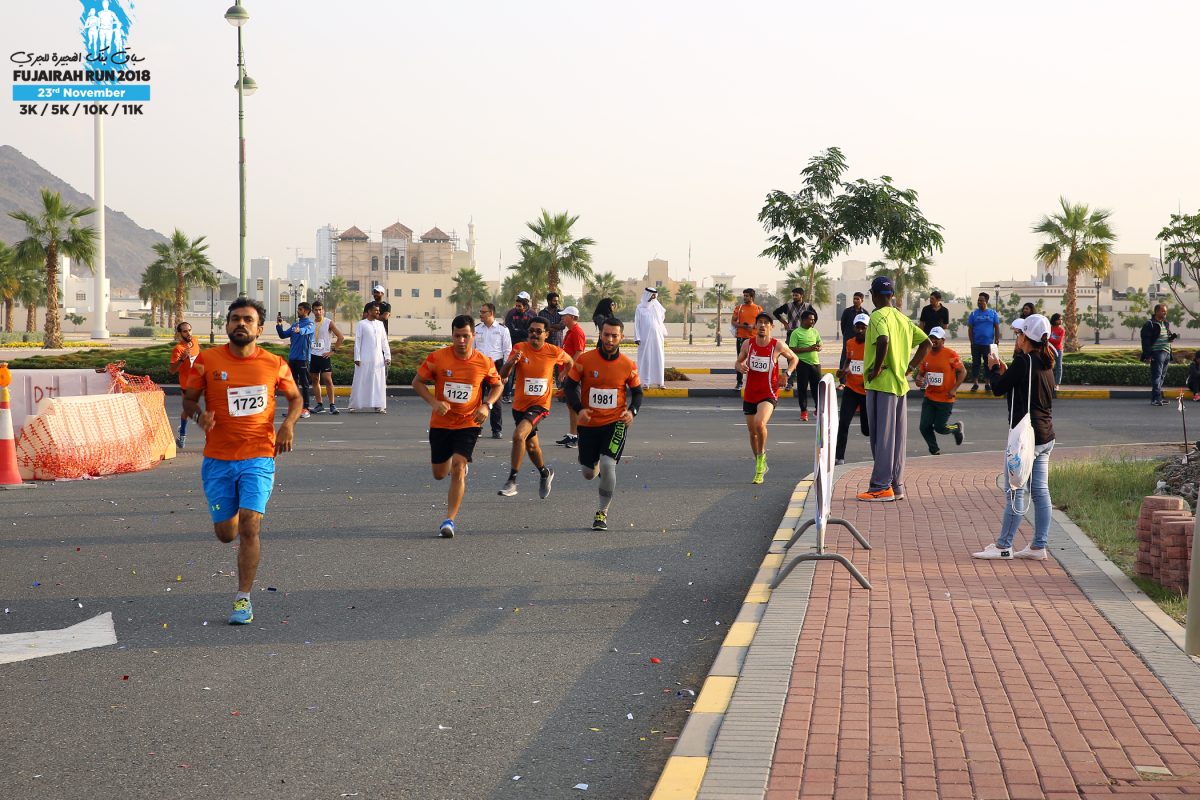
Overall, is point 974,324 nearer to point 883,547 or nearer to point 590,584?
point 883,547

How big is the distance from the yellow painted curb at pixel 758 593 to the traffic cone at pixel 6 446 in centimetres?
864

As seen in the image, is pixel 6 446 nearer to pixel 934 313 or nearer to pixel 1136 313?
pixel 934 313

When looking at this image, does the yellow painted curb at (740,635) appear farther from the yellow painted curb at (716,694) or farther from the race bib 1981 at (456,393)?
the race bib 1981 at (456,393)

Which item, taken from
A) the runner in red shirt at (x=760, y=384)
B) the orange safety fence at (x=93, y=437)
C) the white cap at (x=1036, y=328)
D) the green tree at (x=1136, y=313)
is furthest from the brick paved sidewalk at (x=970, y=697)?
the green tree at (x=1136, y=313)

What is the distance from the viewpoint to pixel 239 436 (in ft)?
23.8

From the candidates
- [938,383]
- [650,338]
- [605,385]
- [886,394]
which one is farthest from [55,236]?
[886,394]

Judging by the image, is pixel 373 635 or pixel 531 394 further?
pixel 531 394

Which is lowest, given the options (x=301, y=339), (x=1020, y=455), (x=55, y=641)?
(x=55, y=641)

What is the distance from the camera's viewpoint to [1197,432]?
18.5 metres

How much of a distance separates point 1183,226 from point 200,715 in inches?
2294

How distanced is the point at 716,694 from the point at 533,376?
724 cm

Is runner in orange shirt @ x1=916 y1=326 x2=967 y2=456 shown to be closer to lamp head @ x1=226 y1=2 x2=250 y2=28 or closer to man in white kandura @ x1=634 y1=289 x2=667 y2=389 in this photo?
man in white kandura @ x1=634 y1=289 x2=667 y2=389

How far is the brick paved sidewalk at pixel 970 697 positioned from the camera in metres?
4.34

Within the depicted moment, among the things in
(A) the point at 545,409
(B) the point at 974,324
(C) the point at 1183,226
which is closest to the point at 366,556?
(A) the point at 545,409
